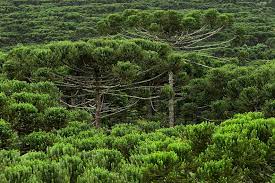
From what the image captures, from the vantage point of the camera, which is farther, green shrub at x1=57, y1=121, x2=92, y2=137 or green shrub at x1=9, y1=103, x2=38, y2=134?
green shrub at x1=9, y1=103, x2=38, y2=134

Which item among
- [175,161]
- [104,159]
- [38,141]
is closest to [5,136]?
[38,141]

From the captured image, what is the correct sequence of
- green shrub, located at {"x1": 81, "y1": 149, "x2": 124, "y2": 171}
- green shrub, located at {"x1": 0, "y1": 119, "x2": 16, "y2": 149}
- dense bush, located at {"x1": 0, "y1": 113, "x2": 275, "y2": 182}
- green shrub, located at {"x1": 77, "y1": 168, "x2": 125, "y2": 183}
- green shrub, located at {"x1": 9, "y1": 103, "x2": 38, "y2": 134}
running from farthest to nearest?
green shrub, located at {"x1": 9, "y1": 103, "x2": 38, "y2": 134}, green shrub, located at {"x1": 0, "y1": 119, "x2": 16, "y2": 149}, green shrub, located at {"x1": 81, "y1": 149, "x2": 124, "y2": 171}, dense bush, located at {"x1": 0, "y1": 113, "x2": 275, "y2": 182}, green shrub, located at {"x1": 77, "y1": 168, "x2": 125, "y2": 183}

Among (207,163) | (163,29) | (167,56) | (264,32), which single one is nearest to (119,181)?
(207,163)

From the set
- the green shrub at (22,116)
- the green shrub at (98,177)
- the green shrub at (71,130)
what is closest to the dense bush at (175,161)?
the green shrub at (98,177)

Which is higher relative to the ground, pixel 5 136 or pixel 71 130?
pixel 5 136

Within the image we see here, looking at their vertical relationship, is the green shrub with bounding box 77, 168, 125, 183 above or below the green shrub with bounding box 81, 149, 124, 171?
above

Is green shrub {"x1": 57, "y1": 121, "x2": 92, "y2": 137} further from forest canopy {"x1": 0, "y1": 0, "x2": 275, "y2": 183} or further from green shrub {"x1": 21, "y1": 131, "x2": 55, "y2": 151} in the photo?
green shrub {"x1": 21, "y1": 131, "x2": 55, "y2": 151}

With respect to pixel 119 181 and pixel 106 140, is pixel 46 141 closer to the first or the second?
pixel 106 140

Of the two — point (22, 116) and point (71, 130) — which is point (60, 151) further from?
point (22, 116)

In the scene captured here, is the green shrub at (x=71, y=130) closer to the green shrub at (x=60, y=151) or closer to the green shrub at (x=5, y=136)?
the green shrub at (x=5, y=136)

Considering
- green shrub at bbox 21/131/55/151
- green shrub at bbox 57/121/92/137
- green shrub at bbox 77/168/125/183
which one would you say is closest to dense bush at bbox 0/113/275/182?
green shrub at bbox 77/168/125/183

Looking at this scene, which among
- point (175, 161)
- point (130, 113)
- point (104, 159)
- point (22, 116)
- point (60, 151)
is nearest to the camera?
point (175, 161)

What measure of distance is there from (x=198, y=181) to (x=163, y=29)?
15455 millimetres

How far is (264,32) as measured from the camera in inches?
1721
